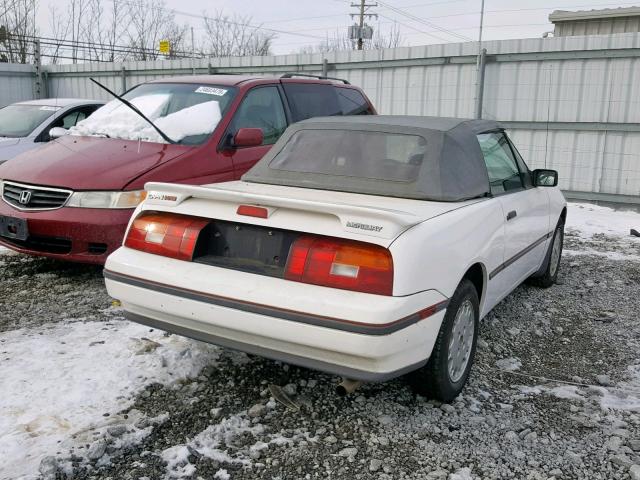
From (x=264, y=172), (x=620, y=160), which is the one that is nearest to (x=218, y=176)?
(x=264, y=172)

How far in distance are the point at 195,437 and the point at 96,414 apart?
0.52 metres

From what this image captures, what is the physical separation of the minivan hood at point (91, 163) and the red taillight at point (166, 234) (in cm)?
168

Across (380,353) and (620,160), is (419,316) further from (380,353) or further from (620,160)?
(620,160)

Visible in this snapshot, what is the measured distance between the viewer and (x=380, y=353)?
2576 mm

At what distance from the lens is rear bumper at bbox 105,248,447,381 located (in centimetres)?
257

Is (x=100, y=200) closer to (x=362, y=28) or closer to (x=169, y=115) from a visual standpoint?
(x=169, y=115)

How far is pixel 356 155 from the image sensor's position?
3.76 m

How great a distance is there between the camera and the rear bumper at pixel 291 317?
2.57m

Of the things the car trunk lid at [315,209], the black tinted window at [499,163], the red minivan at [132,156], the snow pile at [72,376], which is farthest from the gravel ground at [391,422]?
the black tinted window at [499,163]

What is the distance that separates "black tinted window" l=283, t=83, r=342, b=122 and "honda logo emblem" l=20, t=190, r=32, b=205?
2.64 metres

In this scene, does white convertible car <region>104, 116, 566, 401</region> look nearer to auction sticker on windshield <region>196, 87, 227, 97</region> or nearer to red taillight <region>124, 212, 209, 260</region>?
red taillight <region>124, 212, 209, 260</region>

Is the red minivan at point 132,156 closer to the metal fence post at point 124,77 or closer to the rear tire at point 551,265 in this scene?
the rear tire at point 551,265

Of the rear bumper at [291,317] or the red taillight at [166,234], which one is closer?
the rear bumper at [291,317]

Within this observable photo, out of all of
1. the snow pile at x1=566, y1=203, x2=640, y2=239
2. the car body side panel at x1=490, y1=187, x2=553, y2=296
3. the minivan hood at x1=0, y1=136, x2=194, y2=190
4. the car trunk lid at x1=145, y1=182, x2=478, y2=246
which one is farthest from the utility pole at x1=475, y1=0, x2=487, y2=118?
the car trunk lid at x1=145, y1=182, x2=478, y2=246
